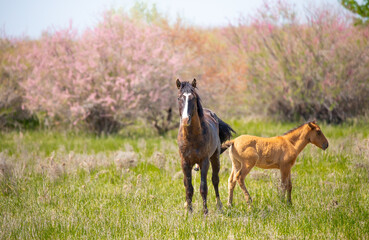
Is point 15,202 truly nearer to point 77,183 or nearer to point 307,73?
point 77,183

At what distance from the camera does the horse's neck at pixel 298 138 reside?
6.98 meters

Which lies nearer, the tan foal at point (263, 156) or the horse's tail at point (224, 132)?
the tan foal at point (263, 156)

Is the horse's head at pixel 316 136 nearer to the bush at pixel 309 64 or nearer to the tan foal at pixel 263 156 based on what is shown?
the tan foal at pixel 263 156

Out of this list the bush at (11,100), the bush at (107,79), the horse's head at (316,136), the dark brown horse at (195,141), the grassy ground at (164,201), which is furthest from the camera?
the bush at (11,100)

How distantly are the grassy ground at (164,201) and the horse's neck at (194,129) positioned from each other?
1.15m

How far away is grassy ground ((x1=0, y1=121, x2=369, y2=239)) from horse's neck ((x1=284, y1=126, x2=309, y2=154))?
2.71 feet

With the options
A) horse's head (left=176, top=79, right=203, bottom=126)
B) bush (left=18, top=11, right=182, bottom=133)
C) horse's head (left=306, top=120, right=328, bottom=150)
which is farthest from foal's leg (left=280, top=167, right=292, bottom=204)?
bush (left=18, top=11, right=182, bottom=133)

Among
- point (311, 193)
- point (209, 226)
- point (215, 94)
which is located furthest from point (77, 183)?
point (215, 94)

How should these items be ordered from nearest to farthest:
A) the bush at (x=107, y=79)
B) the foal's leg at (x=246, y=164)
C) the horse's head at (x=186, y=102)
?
the horse's head at (x=186, y=102)
the foal's leg at (x=246, y=164)
the bush at (x=107, y=79)

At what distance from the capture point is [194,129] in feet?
19.3

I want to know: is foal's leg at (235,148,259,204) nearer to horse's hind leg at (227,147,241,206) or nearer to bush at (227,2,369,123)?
horse's hind leg at (227,147,241,206)

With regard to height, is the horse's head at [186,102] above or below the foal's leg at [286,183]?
above

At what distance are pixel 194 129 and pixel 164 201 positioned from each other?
172 centimetres

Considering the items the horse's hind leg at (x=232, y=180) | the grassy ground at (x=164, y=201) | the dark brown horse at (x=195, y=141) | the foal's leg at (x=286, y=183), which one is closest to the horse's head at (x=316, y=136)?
the foal's leg at (x=286, y=183)
